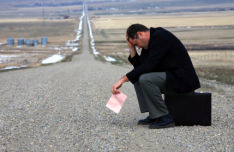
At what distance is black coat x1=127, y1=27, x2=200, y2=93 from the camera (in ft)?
14.0

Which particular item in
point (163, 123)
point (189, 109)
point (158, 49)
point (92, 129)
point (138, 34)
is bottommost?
point (92, 129)

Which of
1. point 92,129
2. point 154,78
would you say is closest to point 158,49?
point 154,78

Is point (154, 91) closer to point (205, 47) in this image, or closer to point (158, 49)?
point (158, 49)

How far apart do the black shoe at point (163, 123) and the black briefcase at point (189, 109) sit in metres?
0.12

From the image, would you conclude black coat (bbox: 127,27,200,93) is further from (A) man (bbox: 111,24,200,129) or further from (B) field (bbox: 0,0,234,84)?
(B) field (bbox: 0,0,234,84)

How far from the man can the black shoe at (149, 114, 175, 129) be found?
1.1 inches

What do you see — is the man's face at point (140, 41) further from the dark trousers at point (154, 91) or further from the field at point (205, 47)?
the field at point (205, 47)

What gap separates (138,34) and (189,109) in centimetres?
129

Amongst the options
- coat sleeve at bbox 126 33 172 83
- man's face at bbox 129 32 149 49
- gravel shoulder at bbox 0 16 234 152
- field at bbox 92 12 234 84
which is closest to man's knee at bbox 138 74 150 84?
coat sleeve at bbox 126 33 172 83

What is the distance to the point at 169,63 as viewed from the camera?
4355mm

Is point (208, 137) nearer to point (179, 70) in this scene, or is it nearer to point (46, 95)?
point (179, 70)

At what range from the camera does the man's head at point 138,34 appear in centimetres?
430

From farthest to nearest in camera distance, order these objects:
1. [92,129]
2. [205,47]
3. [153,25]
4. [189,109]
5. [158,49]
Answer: [153,25] < [205,47] < [92,129] < [189,109] < [158,49]

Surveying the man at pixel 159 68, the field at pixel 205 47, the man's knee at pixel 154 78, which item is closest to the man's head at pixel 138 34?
the man at pixel 159 68
